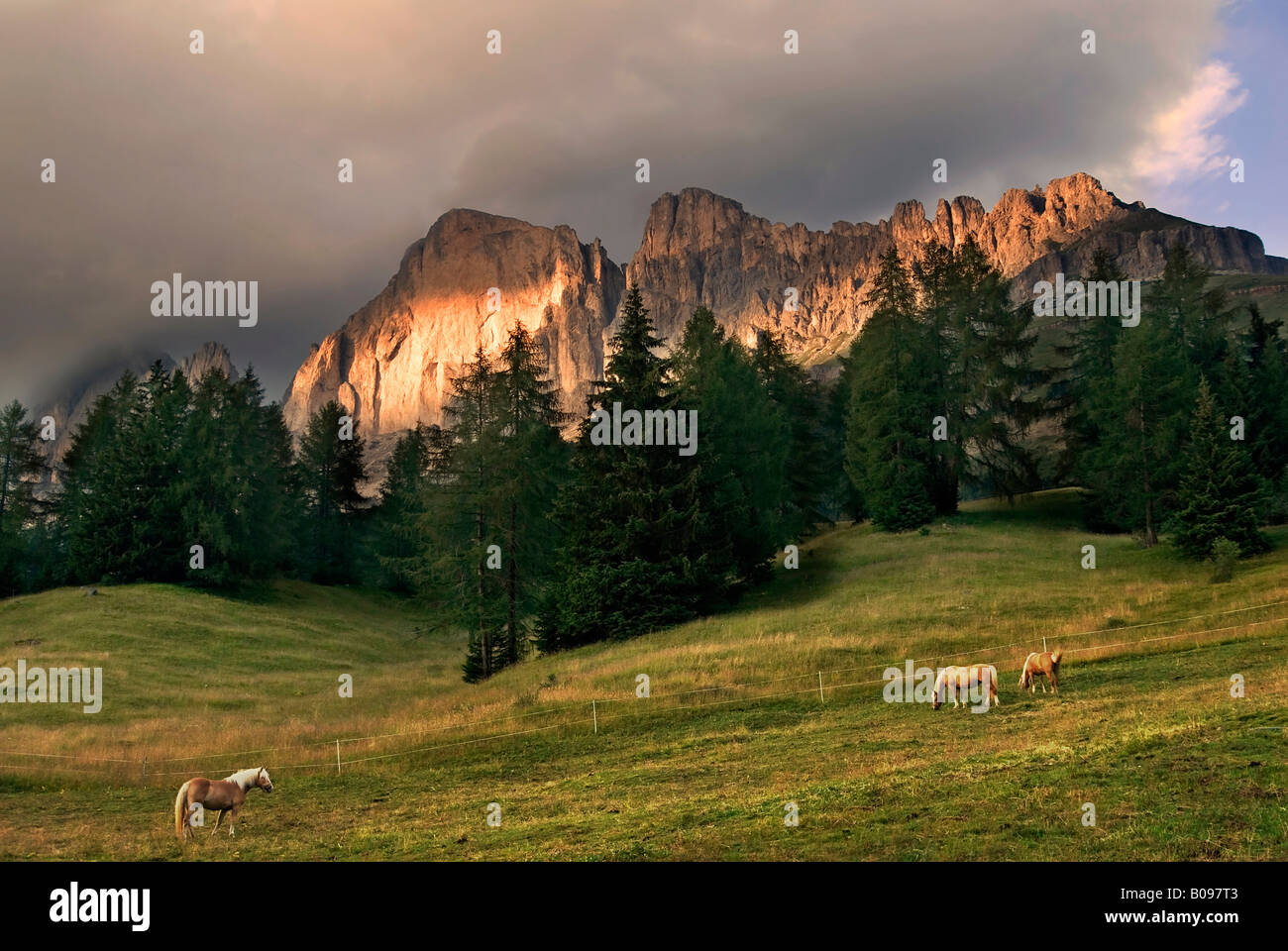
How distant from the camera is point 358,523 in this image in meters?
92.0

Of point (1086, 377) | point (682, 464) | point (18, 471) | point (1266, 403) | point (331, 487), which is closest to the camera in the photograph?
point (682, 464)

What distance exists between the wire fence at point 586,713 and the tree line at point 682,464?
42.8 ft

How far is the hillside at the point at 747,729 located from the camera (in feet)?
38.6

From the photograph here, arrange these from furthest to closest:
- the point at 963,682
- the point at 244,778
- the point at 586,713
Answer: the point at 586,713 → the point at 963,682 → the point at 244,778

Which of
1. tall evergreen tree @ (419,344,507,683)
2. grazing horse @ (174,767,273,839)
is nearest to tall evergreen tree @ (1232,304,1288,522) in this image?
tall evergreen tree @ (419,344,507,683)

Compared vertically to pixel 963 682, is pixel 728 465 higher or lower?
higher

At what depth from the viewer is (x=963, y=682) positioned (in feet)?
74.5

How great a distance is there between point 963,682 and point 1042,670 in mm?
2369

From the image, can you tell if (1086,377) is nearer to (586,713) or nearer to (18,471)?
(586,713)

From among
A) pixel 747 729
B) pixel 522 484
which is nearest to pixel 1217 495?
pixel 747 729

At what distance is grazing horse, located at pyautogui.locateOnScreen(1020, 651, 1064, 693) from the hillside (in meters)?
0.72

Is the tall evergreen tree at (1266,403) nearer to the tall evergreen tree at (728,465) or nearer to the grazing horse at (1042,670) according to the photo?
the tall evergreen tree at (728,465)

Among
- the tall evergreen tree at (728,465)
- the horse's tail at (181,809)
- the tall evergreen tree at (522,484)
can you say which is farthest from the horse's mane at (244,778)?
the tall evergreen tree at (728,465)

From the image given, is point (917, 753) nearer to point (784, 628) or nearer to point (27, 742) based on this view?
point (784, 628)
